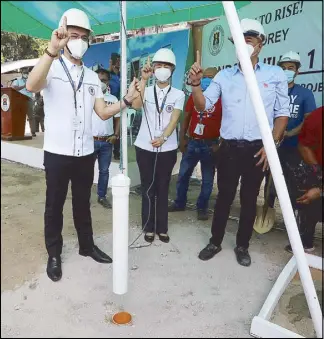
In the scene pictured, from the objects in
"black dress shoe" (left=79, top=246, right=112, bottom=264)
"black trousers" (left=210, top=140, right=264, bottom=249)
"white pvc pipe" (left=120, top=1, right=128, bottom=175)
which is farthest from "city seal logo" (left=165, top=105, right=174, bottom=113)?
"black dress shoe" (left=79, top=246, right=112, bottom=264)

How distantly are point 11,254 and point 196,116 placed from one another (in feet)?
7.10

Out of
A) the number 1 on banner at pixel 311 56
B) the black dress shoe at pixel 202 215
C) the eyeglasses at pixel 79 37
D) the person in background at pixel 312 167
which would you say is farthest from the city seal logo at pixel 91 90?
the number 1 on banner at pixel 311 56

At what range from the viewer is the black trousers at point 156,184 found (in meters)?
3.04

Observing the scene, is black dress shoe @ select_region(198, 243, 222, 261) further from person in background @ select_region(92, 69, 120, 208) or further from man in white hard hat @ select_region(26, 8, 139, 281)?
person in background @ select_region(92, 69, 120, 208)

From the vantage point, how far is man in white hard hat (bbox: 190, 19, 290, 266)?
2479 mm

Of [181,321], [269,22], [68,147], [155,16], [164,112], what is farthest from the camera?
[155,16]

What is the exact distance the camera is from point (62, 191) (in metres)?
2.39

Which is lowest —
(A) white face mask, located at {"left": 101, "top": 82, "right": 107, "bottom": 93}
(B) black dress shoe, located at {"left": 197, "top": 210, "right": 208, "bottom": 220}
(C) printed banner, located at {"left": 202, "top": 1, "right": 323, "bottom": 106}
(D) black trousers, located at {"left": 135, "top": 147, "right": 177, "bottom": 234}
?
(B) black dress shoe, located at {"left": 197, "top": 210, "right": 208, "bottom": 220}

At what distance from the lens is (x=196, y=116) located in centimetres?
363

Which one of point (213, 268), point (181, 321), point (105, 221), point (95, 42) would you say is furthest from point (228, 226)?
point (95, 42)

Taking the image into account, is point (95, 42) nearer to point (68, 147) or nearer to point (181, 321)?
point (68, 147)

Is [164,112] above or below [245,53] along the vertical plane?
below

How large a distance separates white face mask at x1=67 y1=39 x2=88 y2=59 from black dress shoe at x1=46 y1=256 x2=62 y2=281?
4.59ft

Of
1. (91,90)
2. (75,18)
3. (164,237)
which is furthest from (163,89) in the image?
(164,237)
